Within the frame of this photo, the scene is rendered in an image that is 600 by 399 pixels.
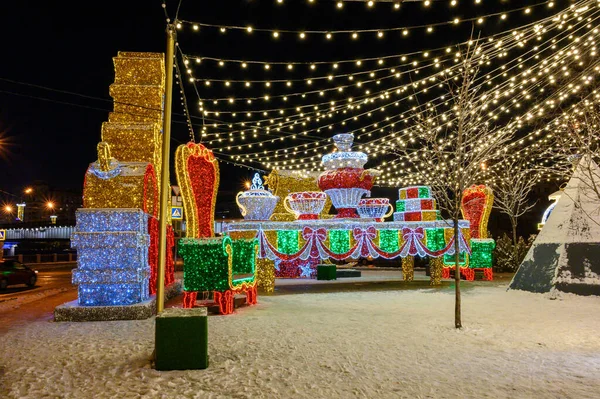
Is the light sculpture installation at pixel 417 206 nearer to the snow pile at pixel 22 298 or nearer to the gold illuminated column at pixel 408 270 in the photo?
the gold illuminated column at pixel 408 270

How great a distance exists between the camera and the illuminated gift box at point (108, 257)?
8.73 meters

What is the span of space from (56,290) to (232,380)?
12524 mm

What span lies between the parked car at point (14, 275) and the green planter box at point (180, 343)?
13531mm

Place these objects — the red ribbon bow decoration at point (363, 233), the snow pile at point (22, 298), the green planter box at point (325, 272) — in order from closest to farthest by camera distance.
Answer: the snow pile at point (22, 298) → the red ribbon bow decoration at point (363, 233) → the green planter box at point (325, 272)

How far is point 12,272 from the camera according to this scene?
1589cm

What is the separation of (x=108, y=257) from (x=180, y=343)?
4322mm

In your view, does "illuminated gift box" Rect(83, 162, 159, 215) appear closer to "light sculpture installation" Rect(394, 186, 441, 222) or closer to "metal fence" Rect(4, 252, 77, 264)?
"light sculpture installation" Rect(394, 186, 441, 222)

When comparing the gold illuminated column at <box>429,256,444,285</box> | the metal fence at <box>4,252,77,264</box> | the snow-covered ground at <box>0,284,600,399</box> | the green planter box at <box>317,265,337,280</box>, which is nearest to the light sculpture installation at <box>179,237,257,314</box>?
the snow-covered ground at <box>0,284,600,399</box>

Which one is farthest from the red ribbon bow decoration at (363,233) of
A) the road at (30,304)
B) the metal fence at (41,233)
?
the metal fence at (41,233)

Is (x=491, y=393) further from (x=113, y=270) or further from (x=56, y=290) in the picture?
(x=56, y=290)

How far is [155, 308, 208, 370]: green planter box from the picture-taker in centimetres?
519

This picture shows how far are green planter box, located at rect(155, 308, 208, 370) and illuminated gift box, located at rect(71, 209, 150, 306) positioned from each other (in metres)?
3.92

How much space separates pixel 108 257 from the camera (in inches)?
346

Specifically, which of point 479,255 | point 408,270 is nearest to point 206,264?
point 408,270
